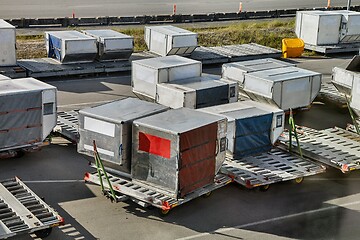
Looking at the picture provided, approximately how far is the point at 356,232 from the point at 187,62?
10174mm

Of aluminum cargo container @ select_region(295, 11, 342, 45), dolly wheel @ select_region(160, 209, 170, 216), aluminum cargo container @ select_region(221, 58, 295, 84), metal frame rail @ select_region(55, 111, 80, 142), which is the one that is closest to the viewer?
dolly wheel @ select_region(160, 209, 170, 216)

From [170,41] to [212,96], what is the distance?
899 cm

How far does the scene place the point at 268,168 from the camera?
18.2m

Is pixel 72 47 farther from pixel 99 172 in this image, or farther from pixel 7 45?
pixel 99 172

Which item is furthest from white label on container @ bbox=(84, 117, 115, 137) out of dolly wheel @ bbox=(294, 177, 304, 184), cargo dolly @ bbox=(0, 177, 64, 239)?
dolly wheel @ bbox=(294, 177, 304, 184)

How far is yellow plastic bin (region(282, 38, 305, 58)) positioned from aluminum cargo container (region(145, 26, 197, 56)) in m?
5.98

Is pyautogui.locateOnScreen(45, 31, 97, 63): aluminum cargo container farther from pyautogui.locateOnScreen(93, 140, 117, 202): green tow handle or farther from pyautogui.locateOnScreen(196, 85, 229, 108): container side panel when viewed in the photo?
pyautogui.locateOnScreen(93, 140, 117, 202): green tow handle

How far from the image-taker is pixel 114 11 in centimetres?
4972

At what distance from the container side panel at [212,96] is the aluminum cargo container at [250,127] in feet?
7.57

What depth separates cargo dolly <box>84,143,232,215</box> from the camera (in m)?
15.5

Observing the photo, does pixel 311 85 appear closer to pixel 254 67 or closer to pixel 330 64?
pixel 254 67

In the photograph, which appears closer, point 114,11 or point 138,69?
point 138,69

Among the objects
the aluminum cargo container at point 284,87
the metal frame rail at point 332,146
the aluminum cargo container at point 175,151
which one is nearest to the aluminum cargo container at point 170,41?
the aluminum cargo container at point 284,87

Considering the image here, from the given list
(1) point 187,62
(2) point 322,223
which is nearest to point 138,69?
(1) point 187,62
